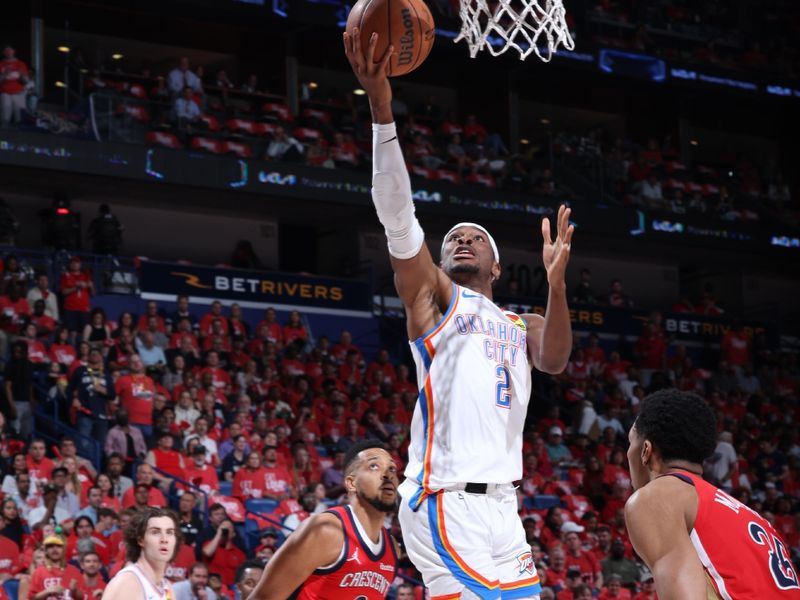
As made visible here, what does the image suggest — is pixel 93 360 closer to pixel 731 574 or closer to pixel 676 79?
pixel 731 574

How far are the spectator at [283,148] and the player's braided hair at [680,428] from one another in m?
15.2

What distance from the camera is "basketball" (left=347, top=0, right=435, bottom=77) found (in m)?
4.73

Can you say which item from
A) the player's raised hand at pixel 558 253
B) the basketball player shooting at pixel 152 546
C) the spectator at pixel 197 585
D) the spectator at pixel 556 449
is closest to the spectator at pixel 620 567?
the spectator at pixel 556 449

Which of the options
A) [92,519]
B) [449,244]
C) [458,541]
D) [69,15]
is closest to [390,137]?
[449,244]

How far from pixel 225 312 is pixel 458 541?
13518 millimetres

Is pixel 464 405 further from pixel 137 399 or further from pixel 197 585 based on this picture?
pixel 137 399

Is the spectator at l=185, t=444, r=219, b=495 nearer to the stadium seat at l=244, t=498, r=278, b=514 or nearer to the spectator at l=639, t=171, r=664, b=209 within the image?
the stadium seat at l=244, t=498, r=278, b=514

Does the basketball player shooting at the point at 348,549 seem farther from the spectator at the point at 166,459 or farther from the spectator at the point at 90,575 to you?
the spectator at the point at 166,459

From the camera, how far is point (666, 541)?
3943mm

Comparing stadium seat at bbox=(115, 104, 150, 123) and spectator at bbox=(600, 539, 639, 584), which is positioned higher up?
stadium seat at bbox=(115, 104, 150, 123)

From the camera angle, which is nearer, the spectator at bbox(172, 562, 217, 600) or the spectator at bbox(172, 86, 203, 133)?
the spectator at bbox(172, 562, 217, 600)

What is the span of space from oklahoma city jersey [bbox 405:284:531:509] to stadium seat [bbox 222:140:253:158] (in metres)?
14.2

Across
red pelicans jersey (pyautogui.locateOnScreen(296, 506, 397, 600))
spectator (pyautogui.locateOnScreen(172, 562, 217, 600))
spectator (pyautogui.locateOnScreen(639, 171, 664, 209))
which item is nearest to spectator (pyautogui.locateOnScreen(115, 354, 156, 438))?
spectator (pyautogui.locateOnScreen(172, 562, 217, 600))

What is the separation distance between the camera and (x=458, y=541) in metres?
4.61
